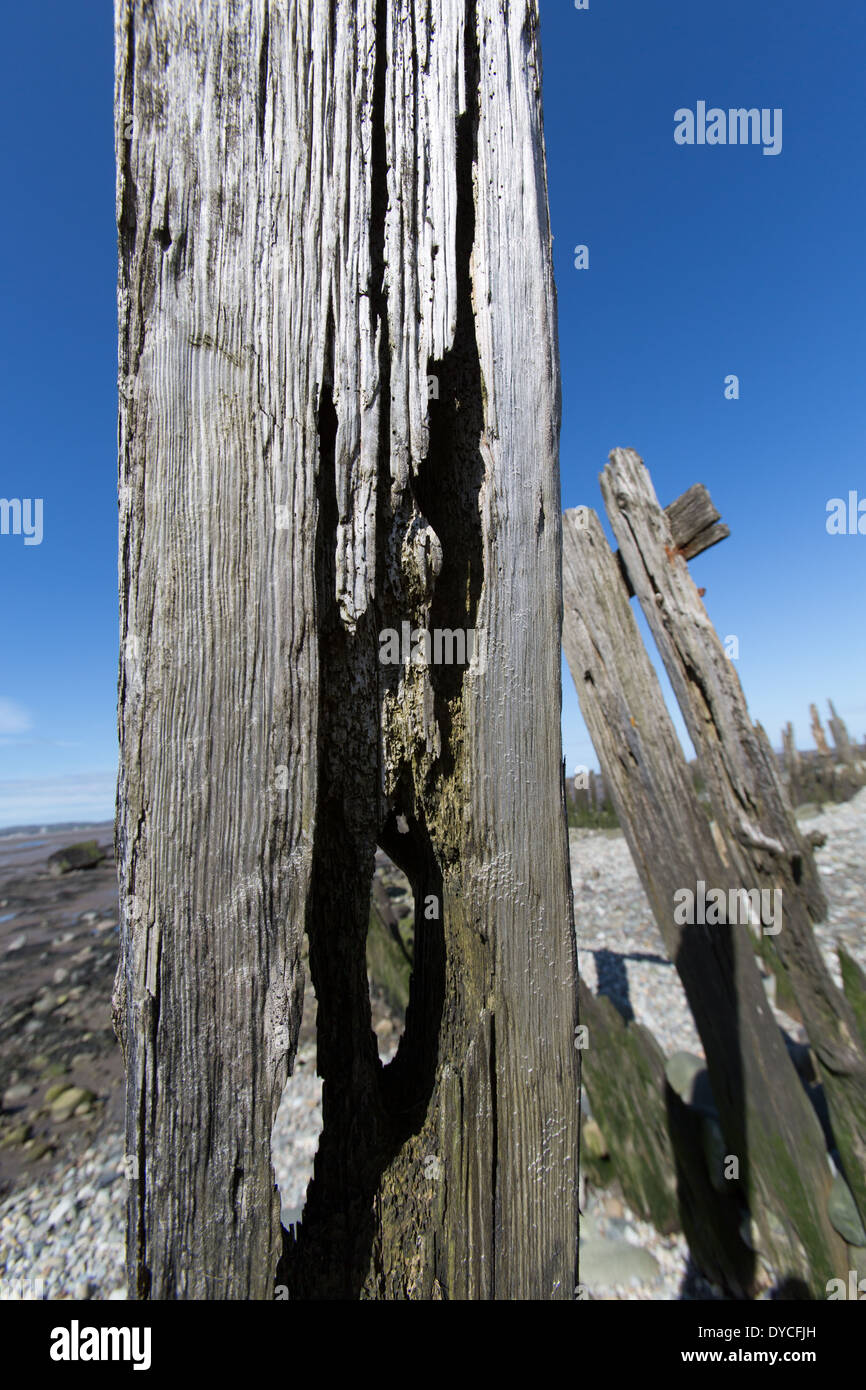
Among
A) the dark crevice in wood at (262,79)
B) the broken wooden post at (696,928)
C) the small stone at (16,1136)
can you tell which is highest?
the dark crevice in wood at (262,79)

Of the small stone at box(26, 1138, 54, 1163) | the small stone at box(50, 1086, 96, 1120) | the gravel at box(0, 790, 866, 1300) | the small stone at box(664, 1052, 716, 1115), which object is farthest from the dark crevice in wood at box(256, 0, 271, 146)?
the small stone at box(50, 1086, 96, 1120)

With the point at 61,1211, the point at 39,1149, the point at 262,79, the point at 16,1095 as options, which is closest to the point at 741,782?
the point at 262,79

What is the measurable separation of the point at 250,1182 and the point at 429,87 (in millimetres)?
1641

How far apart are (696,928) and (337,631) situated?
3.11 m

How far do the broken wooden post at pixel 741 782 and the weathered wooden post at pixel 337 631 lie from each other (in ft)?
8.50

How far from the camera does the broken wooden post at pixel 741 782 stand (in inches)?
114

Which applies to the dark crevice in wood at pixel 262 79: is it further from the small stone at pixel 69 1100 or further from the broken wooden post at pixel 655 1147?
the small stone at pixel 69 1100

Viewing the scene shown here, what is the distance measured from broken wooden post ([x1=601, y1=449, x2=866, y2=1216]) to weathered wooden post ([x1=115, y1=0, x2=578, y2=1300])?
2.59 meters

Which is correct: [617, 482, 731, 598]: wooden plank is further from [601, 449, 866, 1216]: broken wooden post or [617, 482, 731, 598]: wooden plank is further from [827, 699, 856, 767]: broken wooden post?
[827, 699, 856, 767]: broken wooden post

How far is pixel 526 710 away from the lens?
0.96m

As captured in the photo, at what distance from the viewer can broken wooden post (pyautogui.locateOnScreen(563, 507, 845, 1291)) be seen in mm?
2922

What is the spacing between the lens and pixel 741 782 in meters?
3.12

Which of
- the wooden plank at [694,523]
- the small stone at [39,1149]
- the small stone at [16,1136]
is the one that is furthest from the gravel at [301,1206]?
the wooden plank at [694,523]

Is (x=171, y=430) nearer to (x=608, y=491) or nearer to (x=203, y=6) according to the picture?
(x=203, y=6)
